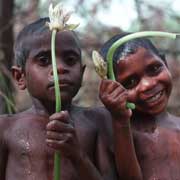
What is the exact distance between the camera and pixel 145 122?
1.68 metres

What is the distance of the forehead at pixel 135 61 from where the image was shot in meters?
1.60

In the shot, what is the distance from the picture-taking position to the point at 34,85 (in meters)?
1.48

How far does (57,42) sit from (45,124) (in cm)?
21

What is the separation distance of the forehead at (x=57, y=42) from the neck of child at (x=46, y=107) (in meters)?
0.14

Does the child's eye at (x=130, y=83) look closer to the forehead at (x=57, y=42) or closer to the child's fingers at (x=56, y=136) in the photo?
the forehead at (x=57, y=42)

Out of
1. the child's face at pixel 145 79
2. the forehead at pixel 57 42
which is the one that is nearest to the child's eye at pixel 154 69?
the child's face at pixel 145 79

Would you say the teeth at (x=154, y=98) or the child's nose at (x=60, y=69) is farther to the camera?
the teeth at (x=154, y=98)

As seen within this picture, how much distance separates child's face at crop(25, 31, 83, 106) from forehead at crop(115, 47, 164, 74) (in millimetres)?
149

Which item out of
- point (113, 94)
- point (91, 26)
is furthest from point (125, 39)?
point (91, 26)

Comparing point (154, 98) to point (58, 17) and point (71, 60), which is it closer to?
point (71, 60)

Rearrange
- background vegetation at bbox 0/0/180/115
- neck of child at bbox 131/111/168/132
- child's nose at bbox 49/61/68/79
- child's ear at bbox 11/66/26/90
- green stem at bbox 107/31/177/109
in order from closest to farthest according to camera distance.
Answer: green stem at bbox 107/31/177/109 → child's nose at bbox 49/61/68/79 → child's ear at bbox 11/66/26/90 → neck of child at bbox 131/111/168/132 → background vegetation at bbox 0/0/180/115

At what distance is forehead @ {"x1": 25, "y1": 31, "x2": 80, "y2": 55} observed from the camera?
1.46 m

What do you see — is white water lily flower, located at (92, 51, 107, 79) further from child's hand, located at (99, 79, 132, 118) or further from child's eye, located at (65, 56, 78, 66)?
child's eye, located at (65, 56, 78, 66)

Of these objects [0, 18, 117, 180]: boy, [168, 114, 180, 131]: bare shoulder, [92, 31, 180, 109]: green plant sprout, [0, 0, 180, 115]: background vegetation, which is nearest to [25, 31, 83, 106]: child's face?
[0, 18, 117, 180]: boy
